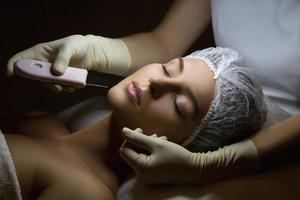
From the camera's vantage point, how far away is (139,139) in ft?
3.99

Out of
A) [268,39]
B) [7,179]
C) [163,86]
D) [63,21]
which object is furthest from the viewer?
[63,21]

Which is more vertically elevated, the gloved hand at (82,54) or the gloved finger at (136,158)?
the gloved hand at (82,54)

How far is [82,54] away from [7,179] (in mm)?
385

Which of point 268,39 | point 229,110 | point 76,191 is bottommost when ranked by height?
point 76,191

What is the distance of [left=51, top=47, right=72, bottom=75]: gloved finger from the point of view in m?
1.21

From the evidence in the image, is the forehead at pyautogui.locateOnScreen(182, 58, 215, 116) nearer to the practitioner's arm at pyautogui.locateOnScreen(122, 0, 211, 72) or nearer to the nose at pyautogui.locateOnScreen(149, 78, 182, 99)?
the nose at pyautogui.locateOnScreen(149, 78, 182, 99)

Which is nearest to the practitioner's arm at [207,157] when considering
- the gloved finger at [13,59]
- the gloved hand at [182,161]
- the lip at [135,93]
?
the gloved hand at [182,161]

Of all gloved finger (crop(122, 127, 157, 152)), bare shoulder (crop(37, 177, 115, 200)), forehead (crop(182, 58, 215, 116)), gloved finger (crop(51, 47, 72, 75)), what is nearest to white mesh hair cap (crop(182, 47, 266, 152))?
forehead (crop(182, 58, 215, 116))

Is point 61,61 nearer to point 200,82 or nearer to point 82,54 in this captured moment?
point 82,54

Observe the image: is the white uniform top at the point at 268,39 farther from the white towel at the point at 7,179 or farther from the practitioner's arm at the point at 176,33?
the white towel at the point at 7,179

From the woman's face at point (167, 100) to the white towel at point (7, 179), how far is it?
30 centimetres

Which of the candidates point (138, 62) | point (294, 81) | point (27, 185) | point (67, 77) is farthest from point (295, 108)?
point (27, 185)

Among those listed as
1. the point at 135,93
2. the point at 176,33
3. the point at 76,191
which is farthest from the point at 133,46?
the point at 76,191

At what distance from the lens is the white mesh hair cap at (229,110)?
51.3 inches
